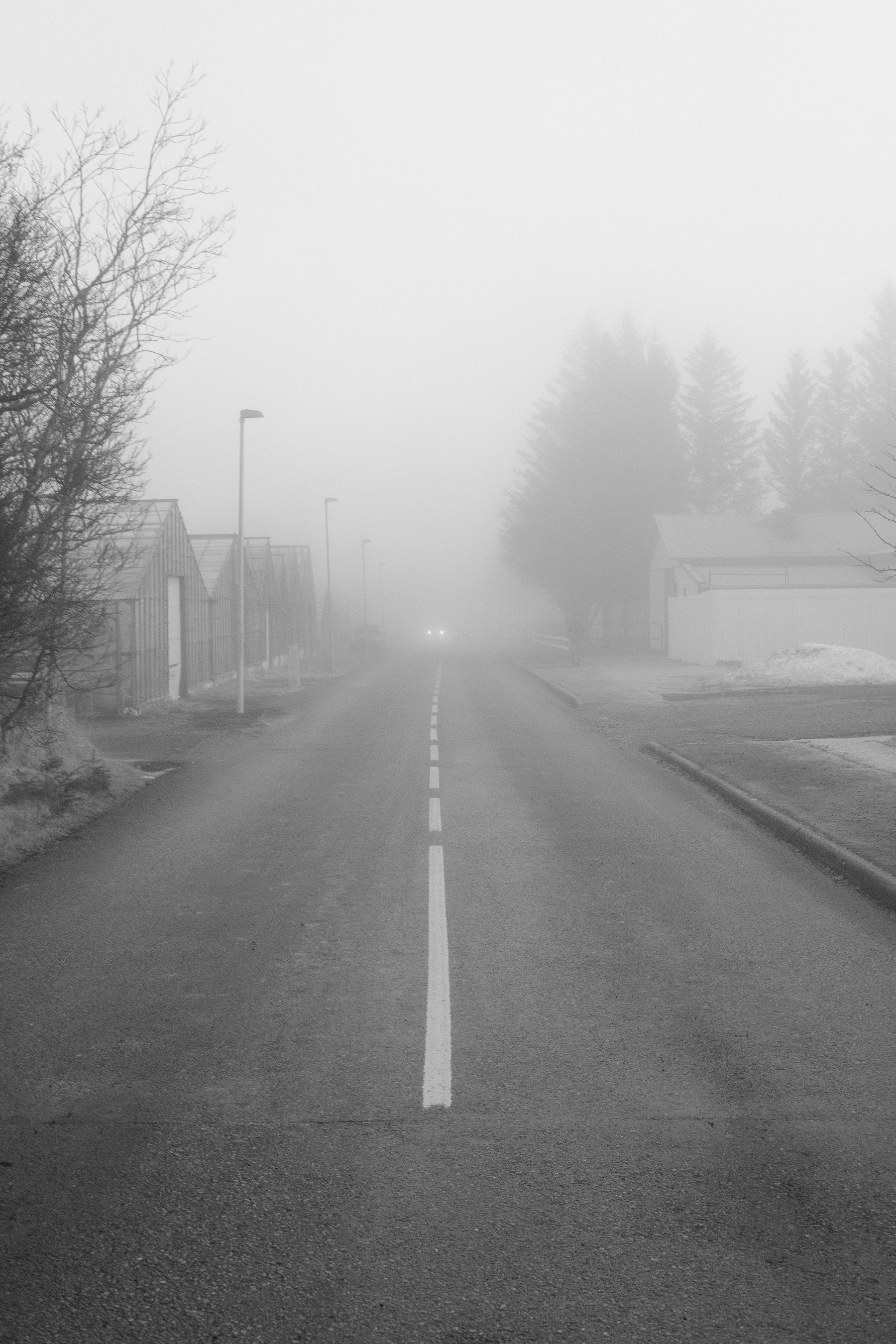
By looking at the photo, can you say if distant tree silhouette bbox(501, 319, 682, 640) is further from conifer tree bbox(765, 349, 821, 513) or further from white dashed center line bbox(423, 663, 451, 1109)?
white dashed center line bbox(423, 663, 451, 1109)

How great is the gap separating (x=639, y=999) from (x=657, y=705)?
18988 mm

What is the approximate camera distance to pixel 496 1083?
484 centimetres

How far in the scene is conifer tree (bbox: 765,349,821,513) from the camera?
83688 mm

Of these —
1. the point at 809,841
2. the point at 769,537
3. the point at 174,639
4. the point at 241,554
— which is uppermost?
the point at 769,537

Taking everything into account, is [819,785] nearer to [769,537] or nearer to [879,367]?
[769,537]

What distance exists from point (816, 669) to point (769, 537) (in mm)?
20789

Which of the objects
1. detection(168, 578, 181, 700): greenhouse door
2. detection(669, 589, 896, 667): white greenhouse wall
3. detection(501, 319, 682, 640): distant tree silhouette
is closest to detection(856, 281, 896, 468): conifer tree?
detection(501, 319, 682, 640): distant tree silhouette

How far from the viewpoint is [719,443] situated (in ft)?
257

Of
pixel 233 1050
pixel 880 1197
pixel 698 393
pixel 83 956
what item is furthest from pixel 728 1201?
pixel 698 393

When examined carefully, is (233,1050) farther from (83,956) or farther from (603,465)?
(603,465)

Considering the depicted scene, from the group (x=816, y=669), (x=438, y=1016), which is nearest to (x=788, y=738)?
(x=816, y=669)

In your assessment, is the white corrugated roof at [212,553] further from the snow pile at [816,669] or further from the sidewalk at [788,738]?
the snow pile at [816,669]

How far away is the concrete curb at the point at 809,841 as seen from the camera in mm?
8117

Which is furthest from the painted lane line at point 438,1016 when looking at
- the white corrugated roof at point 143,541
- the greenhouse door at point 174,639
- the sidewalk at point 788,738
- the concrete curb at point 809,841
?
the greenhouse door at point 174,639
